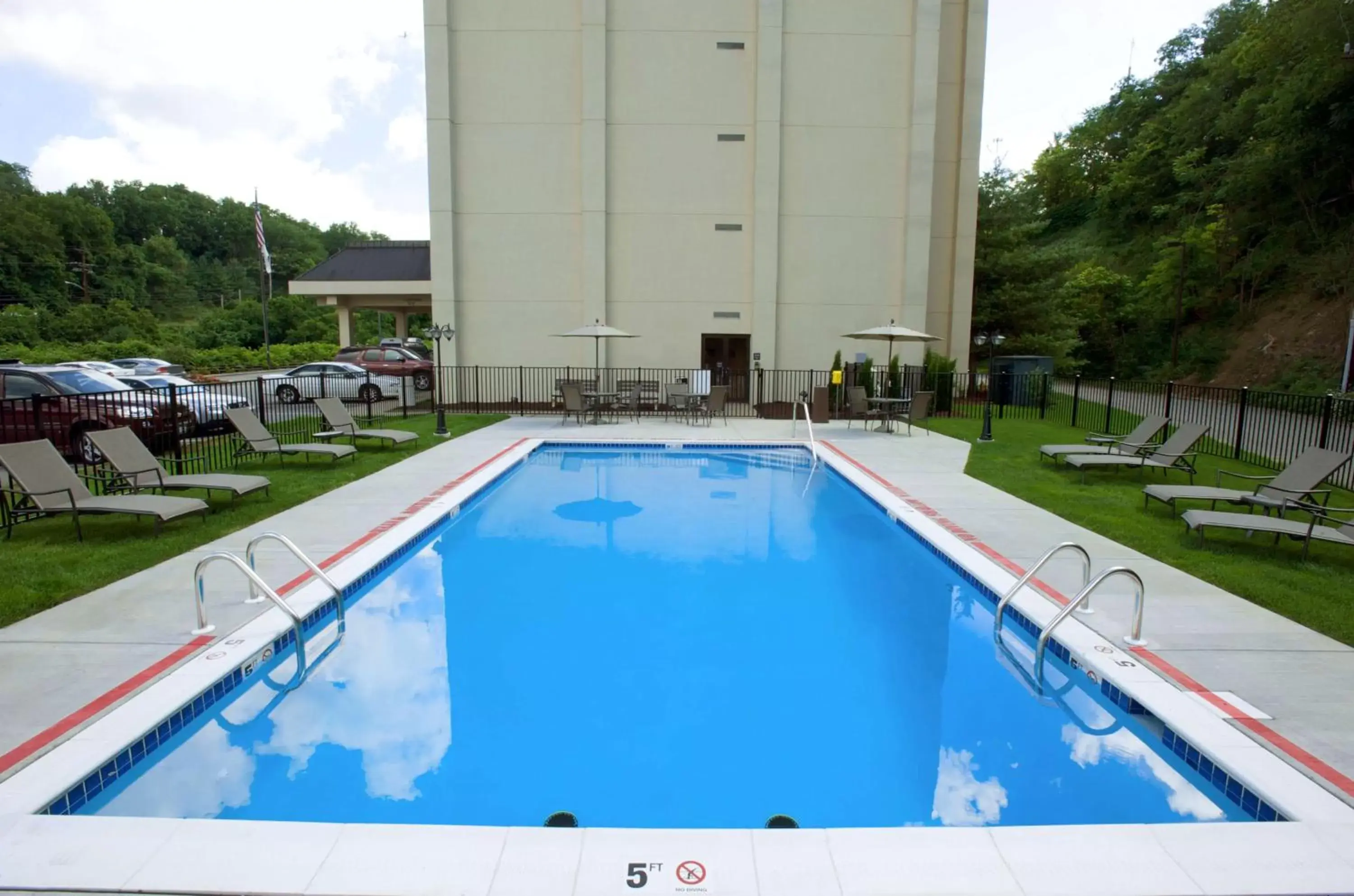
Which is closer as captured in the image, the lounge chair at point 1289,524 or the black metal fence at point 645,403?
the lounge chair at point 1289,524

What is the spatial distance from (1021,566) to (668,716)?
3824mm

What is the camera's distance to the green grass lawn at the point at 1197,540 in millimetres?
5801

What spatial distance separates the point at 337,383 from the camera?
23516mm

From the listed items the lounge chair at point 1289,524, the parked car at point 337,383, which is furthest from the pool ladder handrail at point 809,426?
the parked car at point 337,383

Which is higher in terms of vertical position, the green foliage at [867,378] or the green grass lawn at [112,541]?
the green foliage at [867,378]

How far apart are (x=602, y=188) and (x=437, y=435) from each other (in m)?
9.36

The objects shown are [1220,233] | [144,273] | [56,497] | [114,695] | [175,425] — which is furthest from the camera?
[144,273]

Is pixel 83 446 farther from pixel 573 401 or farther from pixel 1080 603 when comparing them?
pixel 1080 603

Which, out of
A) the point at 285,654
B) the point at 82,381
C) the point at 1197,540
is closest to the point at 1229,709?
the point at 1197,540

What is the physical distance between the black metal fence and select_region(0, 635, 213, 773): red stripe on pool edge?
6.97 metres

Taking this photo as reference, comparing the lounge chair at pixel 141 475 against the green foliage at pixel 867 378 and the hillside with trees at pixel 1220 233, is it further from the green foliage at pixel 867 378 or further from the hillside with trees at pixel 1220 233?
the hillside with trees at pixel 1220 233

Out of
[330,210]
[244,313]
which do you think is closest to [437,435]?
[244,313]

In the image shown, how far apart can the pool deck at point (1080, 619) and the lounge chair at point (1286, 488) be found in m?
1.44

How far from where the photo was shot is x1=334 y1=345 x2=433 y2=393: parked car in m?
24.1
